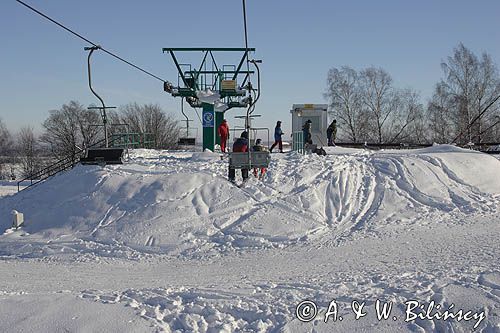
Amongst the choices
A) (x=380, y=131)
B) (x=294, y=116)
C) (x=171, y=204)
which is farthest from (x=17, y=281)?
(x=380, y=131)

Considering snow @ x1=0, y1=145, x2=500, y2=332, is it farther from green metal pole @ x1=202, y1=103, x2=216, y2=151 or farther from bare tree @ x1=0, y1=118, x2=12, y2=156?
bare tree @ x1=0, y1=118, x2=12, y2=156

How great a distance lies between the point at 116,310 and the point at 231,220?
6.45 m

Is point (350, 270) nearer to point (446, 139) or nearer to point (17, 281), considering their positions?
point (17, 281)

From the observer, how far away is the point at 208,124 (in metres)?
20.7

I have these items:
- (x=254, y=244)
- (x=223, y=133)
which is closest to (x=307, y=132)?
(x=223, y=133)

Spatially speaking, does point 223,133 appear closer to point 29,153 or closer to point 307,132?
point 307,132

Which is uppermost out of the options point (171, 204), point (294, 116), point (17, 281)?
point (294, 116)

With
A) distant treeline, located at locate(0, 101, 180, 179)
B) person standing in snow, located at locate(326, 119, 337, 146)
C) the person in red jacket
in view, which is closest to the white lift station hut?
person standing in snow, located at locate(326, 119, 337, 146)

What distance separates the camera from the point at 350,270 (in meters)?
8.28

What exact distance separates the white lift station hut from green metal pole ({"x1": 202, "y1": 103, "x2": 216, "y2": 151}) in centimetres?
475

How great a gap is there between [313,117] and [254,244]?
44.9ft

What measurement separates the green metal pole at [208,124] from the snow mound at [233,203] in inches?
190

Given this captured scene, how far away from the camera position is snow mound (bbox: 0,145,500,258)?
1149 cm

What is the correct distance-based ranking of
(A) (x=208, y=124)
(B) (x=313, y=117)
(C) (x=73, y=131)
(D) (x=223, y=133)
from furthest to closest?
(C) (x=73, y=131)
(B) (x=313, y=117)
(A) (x=208, y=124)
(D) (x=223, y=133)
